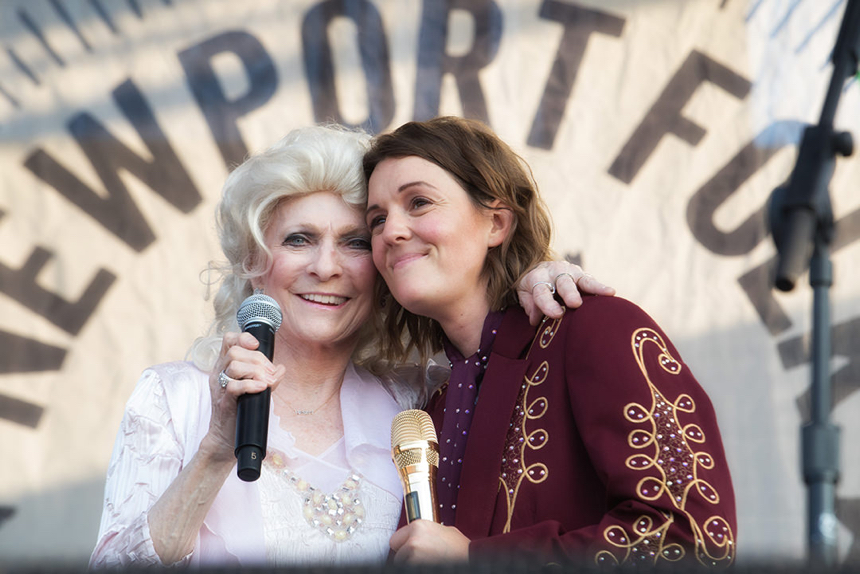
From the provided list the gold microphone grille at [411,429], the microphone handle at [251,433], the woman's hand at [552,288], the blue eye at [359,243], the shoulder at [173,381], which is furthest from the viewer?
the blue eye at [359,243]

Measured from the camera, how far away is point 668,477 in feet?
5.47

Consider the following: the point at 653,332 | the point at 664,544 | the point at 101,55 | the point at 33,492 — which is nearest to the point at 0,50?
the point at 101,55

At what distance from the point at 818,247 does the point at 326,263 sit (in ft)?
4.36

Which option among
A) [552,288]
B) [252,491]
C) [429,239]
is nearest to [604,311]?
[552,288]

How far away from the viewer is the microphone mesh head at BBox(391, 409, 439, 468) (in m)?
→ 1.69

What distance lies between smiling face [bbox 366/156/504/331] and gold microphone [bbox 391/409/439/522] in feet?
1.69

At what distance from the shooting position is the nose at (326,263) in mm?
2363

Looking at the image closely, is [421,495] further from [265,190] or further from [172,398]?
[265,190]

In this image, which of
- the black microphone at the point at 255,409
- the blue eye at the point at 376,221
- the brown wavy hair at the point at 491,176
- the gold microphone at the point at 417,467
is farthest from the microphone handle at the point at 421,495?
the blue eye at the point at 376,221

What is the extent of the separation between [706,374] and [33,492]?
2.38 m

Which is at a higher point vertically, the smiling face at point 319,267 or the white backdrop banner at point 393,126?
the white backdrop banner at point 393,126

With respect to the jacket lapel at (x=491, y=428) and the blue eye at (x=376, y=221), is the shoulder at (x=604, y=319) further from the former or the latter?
the blue eye at (x=376, y=221)

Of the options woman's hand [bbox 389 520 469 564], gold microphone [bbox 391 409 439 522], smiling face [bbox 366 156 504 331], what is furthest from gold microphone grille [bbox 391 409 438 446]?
smiling face [bbox 366 156 504 331]

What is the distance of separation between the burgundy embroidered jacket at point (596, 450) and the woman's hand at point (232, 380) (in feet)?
1.61
